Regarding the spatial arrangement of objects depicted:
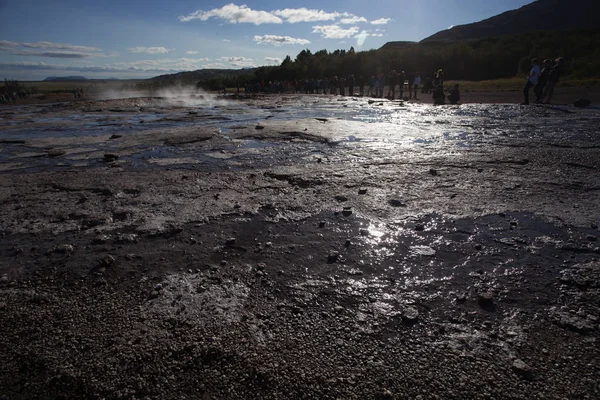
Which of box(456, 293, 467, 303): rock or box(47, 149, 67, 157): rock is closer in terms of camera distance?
box(456, 293, 467, 303): rock

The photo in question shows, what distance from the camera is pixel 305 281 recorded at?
2.53 meters

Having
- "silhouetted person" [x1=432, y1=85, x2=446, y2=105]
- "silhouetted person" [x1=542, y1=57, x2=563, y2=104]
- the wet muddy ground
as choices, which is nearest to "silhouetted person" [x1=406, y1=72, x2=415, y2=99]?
"silhouetted person" [x1=432, y1=85, x2=446, y2=105]

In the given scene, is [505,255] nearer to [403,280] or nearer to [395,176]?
[403,280]

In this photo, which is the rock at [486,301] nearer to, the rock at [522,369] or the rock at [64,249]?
the rock at [522,369]

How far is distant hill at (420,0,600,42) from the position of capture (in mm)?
84688

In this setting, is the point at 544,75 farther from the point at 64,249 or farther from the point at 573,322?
the point at 64,249

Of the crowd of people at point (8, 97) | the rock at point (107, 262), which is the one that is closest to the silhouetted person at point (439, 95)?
the rock at point (107, 262)

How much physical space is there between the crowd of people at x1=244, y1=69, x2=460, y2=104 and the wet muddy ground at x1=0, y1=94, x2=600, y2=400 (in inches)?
491

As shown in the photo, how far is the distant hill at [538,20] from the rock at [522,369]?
347 feet

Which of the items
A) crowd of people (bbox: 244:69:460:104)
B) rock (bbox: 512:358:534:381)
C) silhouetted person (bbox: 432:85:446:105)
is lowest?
rock (bbox: 512:358:534:381)

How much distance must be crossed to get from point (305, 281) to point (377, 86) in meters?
26.2

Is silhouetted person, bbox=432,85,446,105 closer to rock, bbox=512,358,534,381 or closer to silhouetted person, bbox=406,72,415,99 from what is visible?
silhouetted person, bbox=406,72,415,99

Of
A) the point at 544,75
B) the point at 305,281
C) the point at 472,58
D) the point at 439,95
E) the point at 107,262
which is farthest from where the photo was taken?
the point at 472,58

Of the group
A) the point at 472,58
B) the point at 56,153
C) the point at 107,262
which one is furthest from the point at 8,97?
the point at 472,58
